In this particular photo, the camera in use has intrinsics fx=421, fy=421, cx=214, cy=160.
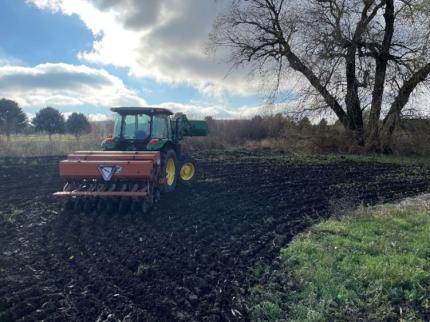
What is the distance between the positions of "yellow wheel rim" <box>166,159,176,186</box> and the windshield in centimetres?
84

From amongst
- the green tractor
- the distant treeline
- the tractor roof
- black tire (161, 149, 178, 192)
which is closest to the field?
black tire (161, 149, 178, 192)

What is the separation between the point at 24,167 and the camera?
14.8 meters

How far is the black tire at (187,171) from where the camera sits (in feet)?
36.0

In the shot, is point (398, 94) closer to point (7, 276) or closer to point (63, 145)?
point (63, 145)

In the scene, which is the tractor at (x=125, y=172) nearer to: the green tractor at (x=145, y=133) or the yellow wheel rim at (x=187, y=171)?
the green tractor at (x=145, y=133)

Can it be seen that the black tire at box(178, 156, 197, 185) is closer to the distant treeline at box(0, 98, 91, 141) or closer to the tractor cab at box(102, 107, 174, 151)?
the tractor cab at box(102, 107, 174, 151)

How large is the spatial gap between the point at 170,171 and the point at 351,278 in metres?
5.98

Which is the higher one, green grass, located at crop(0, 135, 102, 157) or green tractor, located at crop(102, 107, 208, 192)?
green tractor, located at crop(102, 107, 208, 192)

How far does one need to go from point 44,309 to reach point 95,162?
14.4ft

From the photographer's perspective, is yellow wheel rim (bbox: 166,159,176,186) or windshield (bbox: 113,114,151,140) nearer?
yellow wheel rim (bbox: 166,159,176,186)

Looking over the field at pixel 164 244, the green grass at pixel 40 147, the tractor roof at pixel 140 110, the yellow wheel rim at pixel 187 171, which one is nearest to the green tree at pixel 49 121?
the green grass at pixel 40 147

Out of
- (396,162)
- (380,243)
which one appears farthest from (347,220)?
(396,162)

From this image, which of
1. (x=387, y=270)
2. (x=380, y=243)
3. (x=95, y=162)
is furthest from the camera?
(x=95, y=162)

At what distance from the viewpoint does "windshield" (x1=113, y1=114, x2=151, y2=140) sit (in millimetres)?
10086
